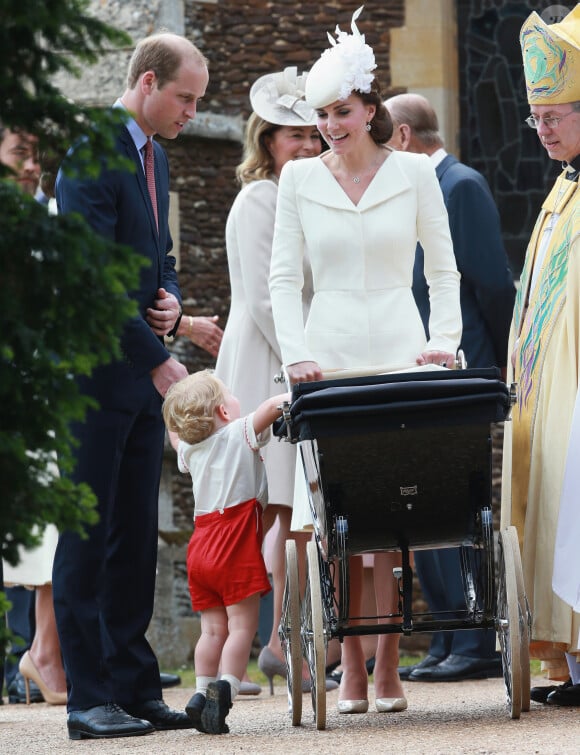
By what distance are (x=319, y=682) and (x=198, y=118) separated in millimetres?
6918

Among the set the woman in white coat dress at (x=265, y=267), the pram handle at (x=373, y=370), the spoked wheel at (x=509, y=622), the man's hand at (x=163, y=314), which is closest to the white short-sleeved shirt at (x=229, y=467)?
the pram handle at (x=373, y=370)

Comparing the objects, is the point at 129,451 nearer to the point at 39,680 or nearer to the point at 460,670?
the point at 39,680

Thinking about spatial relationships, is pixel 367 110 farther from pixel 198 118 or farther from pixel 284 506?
pixel 198 118

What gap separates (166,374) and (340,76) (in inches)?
48.4

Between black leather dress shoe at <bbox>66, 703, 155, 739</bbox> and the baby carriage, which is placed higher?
the baby carriage

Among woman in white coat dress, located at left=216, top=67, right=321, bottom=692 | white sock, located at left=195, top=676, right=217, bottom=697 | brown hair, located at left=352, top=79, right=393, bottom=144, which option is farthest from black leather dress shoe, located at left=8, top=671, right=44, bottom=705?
brown hair, located at left=352, top=79, right=393, bottom=144

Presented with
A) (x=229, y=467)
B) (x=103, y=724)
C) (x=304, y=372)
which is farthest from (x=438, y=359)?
(x=103, y=724)

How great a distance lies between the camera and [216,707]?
5.11 m

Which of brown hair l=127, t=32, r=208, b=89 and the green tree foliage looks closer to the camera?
the green tree foliage

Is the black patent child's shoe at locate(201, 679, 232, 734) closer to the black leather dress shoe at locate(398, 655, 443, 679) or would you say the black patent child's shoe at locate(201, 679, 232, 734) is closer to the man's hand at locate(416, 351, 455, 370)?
the man's hand at locate(416, 351, 455, 370)

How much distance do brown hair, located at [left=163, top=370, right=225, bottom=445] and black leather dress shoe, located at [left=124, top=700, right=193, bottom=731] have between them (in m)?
0.92

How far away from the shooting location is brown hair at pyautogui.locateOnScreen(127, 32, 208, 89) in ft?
17.6

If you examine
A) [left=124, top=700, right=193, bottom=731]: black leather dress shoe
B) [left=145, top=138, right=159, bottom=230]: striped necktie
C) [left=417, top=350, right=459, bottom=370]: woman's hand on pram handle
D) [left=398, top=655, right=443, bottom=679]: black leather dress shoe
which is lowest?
[left=124, top=700, right=193, bottom=731]: black leather dress shoe

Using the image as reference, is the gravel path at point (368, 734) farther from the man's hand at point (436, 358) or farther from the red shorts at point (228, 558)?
the man's hand at point (436, 358)
